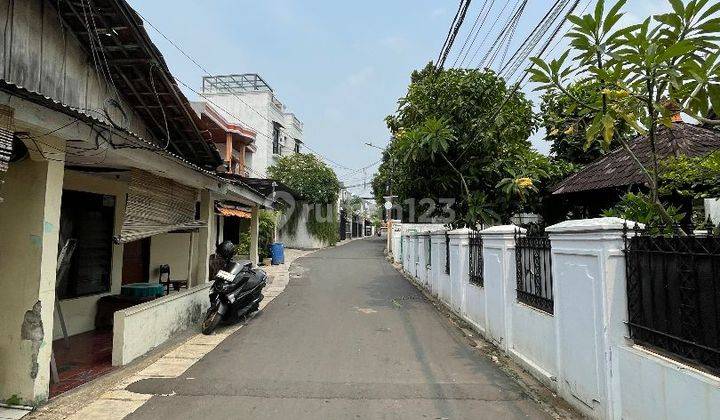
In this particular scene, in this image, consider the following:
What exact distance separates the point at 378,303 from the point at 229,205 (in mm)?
7021

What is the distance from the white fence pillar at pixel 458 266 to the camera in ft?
26.8

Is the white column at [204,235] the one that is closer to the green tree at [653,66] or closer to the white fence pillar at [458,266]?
the white fence pillar at [458,266]

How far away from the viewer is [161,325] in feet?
20.7

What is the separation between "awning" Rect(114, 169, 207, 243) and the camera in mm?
5668

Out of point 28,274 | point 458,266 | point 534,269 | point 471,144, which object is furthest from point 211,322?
point 471,144

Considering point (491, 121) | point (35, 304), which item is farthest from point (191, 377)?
point (491, 121)

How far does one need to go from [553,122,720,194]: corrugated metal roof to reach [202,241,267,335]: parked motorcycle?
22.3ft

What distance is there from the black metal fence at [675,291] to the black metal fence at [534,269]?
54.9 inches

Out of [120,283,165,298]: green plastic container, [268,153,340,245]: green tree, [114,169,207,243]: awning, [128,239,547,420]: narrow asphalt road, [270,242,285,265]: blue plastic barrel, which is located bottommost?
[128,239,547,420]: narrow asphalt road

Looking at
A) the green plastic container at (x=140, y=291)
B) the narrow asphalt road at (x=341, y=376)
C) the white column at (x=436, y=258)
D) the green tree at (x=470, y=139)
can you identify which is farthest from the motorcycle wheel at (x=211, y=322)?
the white column at (x=436, y=258)

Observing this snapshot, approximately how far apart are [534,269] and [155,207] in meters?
5.13

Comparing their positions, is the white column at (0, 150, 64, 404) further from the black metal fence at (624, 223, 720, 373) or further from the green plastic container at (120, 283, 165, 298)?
the black metal fence at (624, 223, 720, 373)

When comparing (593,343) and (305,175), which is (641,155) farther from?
(305,175)

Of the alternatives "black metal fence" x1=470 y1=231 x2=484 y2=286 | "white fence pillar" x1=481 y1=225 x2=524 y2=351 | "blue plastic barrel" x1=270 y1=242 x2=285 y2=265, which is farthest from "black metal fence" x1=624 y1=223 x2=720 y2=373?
"blue plastic barrel" x1=270 y1=242 x2=285 y2=265
